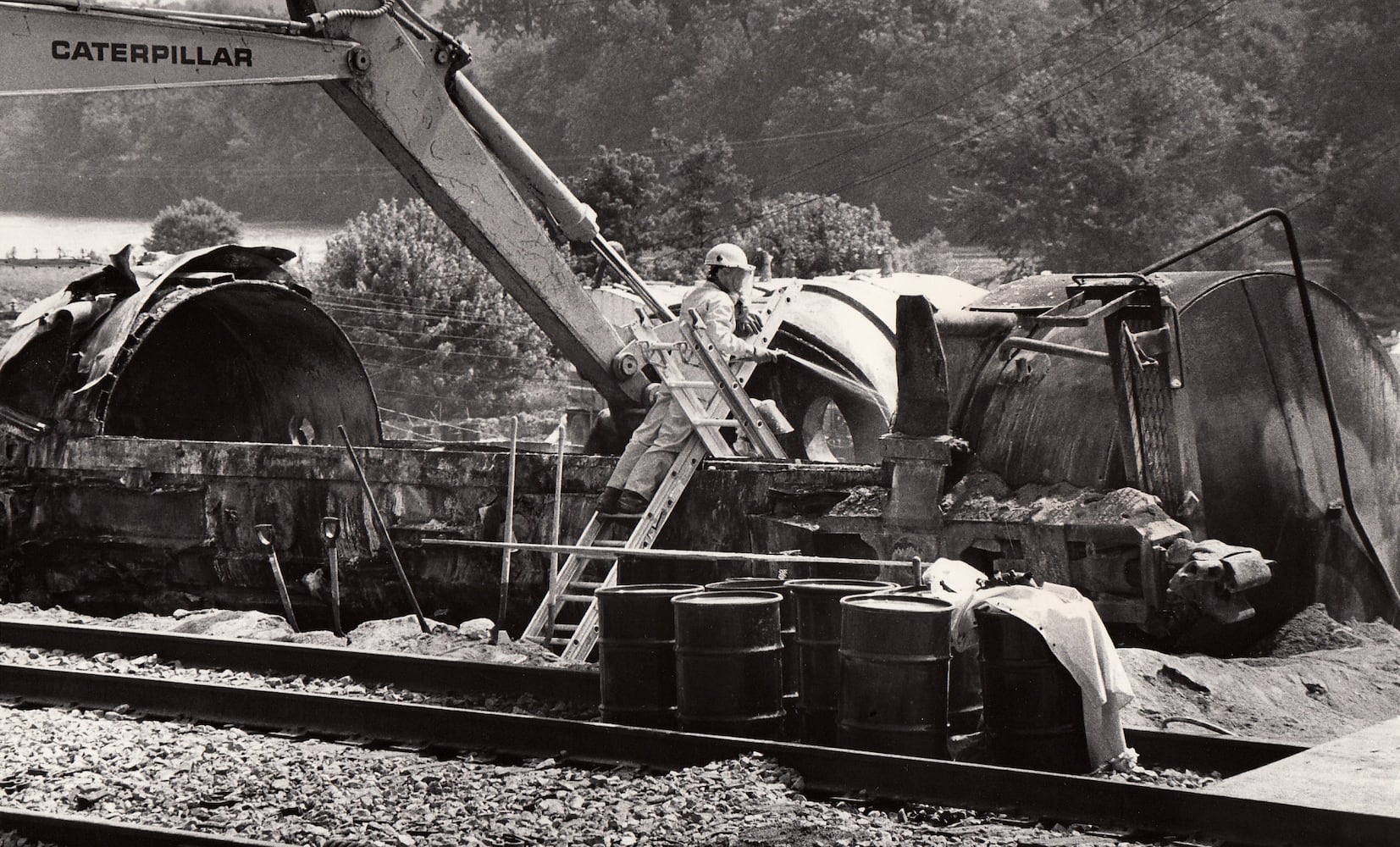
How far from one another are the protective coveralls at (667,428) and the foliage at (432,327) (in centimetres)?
2897

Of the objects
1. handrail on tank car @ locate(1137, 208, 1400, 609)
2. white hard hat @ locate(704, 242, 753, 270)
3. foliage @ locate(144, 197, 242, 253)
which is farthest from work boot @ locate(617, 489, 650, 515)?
foliage @ locate(144, 197, 242, 253)

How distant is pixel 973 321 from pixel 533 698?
10.8ft

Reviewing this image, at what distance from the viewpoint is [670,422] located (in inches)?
422

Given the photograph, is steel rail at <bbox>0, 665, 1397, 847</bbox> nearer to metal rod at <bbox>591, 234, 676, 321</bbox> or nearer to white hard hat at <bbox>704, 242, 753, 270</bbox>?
white hard hat at <bbox>704, 242, 753, 270</bbox>

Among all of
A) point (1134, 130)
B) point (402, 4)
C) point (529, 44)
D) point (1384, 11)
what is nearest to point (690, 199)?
point (1134, 130)

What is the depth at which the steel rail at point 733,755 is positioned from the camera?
543cm

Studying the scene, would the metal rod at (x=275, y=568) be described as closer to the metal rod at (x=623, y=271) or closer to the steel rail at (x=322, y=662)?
the steel rail at (x=322, y=662)

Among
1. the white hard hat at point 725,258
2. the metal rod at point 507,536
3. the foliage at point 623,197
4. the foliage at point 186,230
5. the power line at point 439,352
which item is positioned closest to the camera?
the white hard hat at point 725,258

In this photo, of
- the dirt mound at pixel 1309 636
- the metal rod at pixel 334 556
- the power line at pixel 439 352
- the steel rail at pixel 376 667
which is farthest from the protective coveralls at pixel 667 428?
the power line at pixel 439 352

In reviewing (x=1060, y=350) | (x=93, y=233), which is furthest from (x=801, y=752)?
(x=93, y=233)

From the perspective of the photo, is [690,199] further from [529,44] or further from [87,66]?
[529,44]

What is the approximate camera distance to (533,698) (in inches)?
344

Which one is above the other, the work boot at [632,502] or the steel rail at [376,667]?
the work boot at [632,502]

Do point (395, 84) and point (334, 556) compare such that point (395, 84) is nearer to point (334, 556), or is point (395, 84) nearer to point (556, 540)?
point (334, 556)
